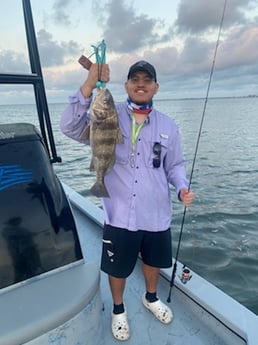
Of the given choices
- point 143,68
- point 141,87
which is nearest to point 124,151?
point 141,87

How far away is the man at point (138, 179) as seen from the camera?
79.4 inches

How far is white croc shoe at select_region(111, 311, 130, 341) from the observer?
6.91 feet

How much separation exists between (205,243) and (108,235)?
3288 mm

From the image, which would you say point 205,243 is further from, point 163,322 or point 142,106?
point 142,106

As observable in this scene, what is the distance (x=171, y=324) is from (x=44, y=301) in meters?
1.19

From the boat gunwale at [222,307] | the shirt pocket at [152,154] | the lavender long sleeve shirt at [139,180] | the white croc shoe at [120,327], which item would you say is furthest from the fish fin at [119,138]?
the white croc shoe at [120,327]

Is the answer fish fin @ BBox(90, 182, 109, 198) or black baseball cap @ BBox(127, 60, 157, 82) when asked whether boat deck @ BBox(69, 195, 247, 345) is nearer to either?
fish fin @ BBox(90, 182, 109, 198)

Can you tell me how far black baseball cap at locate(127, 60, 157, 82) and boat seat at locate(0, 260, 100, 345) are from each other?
123cm

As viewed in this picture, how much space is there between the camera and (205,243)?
501 cm

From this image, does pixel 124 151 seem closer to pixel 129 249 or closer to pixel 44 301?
pixel 129 249

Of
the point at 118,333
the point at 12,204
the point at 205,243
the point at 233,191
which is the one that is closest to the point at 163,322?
the point at 118,333

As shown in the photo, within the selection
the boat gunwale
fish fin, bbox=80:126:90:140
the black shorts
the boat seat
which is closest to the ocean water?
fish fin, bbox=80:126:90:140

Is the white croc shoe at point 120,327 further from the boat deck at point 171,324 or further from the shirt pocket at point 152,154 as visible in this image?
the shirt pocket at point 152,154

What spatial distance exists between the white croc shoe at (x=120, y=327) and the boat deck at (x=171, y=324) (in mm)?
38
